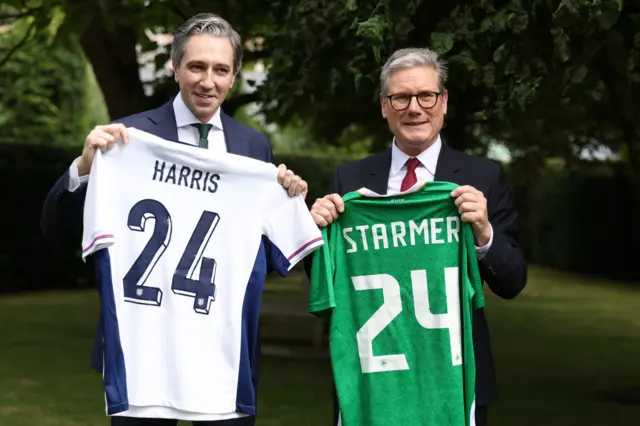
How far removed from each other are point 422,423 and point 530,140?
11942mm

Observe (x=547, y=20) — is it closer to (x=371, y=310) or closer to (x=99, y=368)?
(x=371, y=310)

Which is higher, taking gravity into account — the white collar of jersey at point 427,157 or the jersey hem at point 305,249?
the white collar of jersey at point 427,157

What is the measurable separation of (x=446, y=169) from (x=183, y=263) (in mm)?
1084

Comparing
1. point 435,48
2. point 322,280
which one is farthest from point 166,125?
point 435,48

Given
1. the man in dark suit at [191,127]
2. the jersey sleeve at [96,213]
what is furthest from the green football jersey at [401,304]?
the jersey sleeve at [96,213]

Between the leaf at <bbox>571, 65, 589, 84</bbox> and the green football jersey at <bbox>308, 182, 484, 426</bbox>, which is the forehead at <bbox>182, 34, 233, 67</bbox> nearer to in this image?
the green football jersey at <bbox>308, 182, 484, 426</bbox>

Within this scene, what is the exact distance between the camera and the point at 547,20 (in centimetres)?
605

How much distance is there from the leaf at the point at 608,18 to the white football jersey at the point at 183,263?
244 centimetres

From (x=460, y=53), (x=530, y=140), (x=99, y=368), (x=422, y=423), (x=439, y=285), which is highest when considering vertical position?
(x=530, y=140)

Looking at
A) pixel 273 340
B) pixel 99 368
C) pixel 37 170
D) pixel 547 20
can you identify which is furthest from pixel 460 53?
pixel 37 170

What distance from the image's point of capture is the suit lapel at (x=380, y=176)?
13.5ft

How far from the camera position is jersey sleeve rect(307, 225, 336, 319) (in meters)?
3.99

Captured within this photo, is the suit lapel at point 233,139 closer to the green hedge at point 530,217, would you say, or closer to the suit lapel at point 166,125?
the suit lapel at point 166,125

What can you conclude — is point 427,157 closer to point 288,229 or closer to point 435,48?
point 288,229
